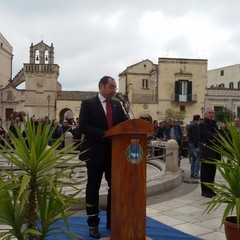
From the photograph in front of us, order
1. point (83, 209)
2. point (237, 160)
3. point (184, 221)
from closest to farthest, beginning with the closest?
1. point (237, 160)
2. point (184, 221)
3. point (83, 209)

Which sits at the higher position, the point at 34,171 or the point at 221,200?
the point at 34,171

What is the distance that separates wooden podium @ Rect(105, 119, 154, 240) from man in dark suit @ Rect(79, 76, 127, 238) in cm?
54

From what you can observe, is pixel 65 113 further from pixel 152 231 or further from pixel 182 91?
pixel 152 231

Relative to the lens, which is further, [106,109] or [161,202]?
[161,202]

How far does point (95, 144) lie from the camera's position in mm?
4812

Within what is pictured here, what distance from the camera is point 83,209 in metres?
6.77

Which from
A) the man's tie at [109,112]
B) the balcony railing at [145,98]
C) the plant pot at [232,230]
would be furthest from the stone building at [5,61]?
the plant pot at [232,230]

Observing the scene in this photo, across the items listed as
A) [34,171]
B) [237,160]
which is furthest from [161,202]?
[34,171]

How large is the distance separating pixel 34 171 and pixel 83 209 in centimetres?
372

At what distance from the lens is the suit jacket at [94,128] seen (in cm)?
477

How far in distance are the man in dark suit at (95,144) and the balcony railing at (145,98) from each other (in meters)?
41.7

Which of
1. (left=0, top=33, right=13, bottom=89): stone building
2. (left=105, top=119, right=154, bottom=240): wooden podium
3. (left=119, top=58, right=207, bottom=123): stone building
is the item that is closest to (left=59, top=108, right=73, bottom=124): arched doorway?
(left=119, top=58, right=207, bottom=123): stone building

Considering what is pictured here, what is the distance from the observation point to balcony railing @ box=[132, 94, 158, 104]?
155 feet

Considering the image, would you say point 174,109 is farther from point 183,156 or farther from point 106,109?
point 106,109
